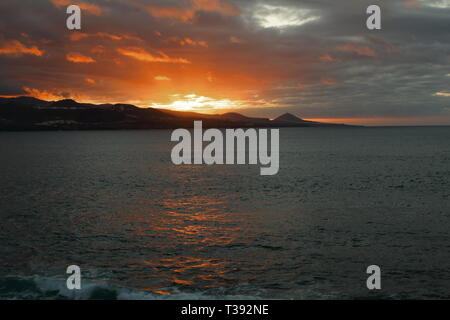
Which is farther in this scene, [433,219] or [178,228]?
[433,219]

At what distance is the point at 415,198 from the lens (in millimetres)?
45594

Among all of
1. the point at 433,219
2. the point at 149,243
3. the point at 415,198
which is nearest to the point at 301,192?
the point at 415,198

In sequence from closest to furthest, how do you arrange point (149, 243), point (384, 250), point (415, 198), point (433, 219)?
1. point (384, 250)
2. point (149, 243)
3. point (433, 219)
4. point (415, 198)

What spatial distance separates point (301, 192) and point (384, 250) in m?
24.9

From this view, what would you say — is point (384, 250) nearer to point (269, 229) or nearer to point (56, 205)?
point (269, 229)

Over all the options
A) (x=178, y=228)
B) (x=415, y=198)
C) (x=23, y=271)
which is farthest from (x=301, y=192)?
(x=23, y=271)

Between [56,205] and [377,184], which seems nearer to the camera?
[56,205]

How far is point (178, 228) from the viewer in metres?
32.1
